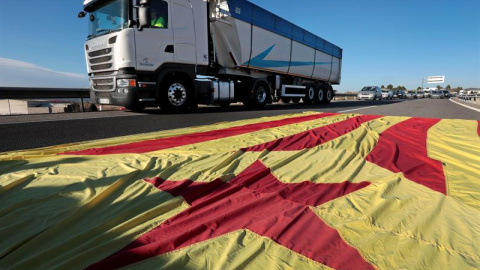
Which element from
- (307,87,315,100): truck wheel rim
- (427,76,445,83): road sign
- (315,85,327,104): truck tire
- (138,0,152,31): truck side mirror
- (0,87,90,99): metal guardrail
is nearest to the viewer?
(138,0,152,31): truck side mirror

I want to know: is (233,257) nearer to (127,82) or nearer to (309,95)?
(127,82)

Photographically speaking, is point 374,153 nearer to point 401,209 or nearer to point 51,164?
point 401,209

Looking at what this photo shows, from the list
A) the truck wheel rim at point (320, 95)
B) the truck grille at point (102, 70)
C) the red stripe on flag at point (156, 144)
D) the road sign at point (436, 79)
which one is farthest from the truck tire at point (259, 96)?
the road sign at point (436, 79)

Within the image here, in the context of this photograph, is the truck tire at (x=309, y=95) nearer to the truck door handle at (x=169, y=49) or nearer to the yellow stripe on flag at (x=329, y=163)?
the truck door handle at (x=169, y=49)

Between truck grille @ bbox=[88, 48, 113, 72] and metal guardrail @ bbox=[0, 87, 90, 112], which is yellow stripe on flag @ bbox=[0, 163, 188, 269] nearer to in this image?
truck grille @ bbox=[88, 48, 113, 72]

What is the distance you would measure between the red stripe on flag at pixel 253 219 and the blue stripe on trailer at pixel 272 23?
26.4 ft

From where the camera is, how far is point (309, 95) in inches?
575

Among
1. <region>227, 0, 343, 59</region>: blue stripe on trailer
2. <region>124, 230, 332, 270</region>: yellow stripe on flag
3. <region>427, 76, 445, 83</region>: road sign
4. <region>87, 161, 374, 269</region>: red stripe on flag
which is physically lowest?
<region>124, 230, 332, 270</region>: yellow stripe on flag

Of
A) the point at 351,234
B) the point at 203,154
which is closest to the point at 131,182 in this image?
the point at 203,154

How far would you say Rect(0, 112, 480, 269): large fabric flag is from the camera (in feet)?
3.61

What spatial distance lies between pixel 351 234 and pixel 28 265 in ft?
4.55

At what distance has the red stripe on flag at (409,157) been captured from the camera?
1978 mm

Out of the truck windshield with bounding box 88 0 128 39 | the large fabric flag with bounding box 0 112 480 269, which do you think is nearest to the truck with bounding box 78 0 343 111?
the truck windshield with bounding box 88 0 128 39

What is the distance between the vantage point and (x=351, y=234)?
1271 millimetres
